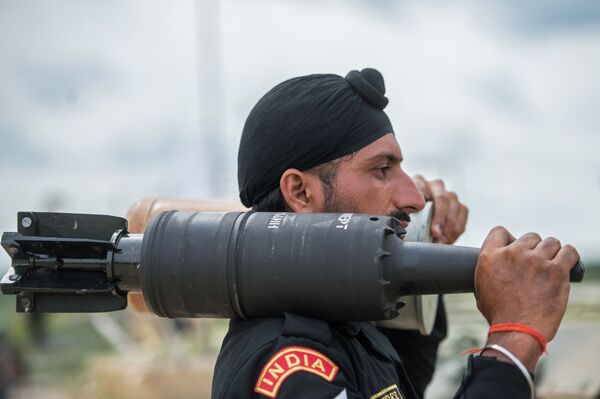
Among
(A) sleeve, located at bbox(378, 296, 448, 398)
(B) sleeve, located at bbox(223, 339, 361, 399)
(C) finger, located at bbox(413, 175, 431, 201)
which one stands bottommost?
(A) sleeve, located at bbox(378, 296, 448, 398)

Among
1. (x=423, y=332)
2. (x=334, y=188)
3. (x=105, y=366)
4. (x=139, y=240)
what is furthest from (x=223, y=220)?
(x=105, y=366)

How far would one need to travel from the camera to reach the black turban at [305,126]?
2.47m

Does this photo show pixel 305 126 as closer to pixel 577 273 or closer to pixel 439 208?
pixel 577 273

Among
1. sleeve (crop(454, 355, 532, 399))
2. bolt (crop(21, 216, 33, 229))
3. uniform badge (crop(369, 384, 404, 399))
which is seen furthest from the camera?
bolt (crop(21, 216, 33, 229))

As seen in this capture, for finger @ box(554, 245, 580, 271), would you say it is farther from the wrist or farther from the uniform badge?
the uniform badge

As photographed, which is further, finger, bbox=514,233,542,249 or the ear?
the ear

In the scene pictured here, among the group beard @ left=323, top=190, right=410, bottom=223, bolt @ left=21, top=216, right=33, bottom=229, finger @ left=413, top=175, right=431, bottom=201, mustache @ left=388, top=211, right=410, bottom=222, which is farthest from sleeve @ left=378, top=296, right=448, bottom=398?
bolt @ left=21, top=216, right=33, bottom=229

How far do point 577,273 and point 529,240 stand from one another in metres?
0.14

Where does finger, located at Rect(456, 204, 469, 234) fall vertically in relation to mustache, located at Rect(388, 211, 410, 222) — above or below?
below

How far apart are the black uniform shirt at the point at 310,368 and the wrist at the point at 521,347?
3cm

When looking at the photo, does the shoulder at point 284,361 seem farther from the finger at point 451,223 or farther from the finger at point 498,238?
the finger at point 451,223

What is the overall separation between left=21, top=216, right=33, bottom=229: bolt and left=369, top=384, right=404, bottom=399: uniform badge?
0.99 metres

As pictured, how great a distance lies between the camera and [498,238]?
2.05 m

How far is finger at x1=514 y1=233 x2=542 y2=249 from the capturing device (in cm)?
199
